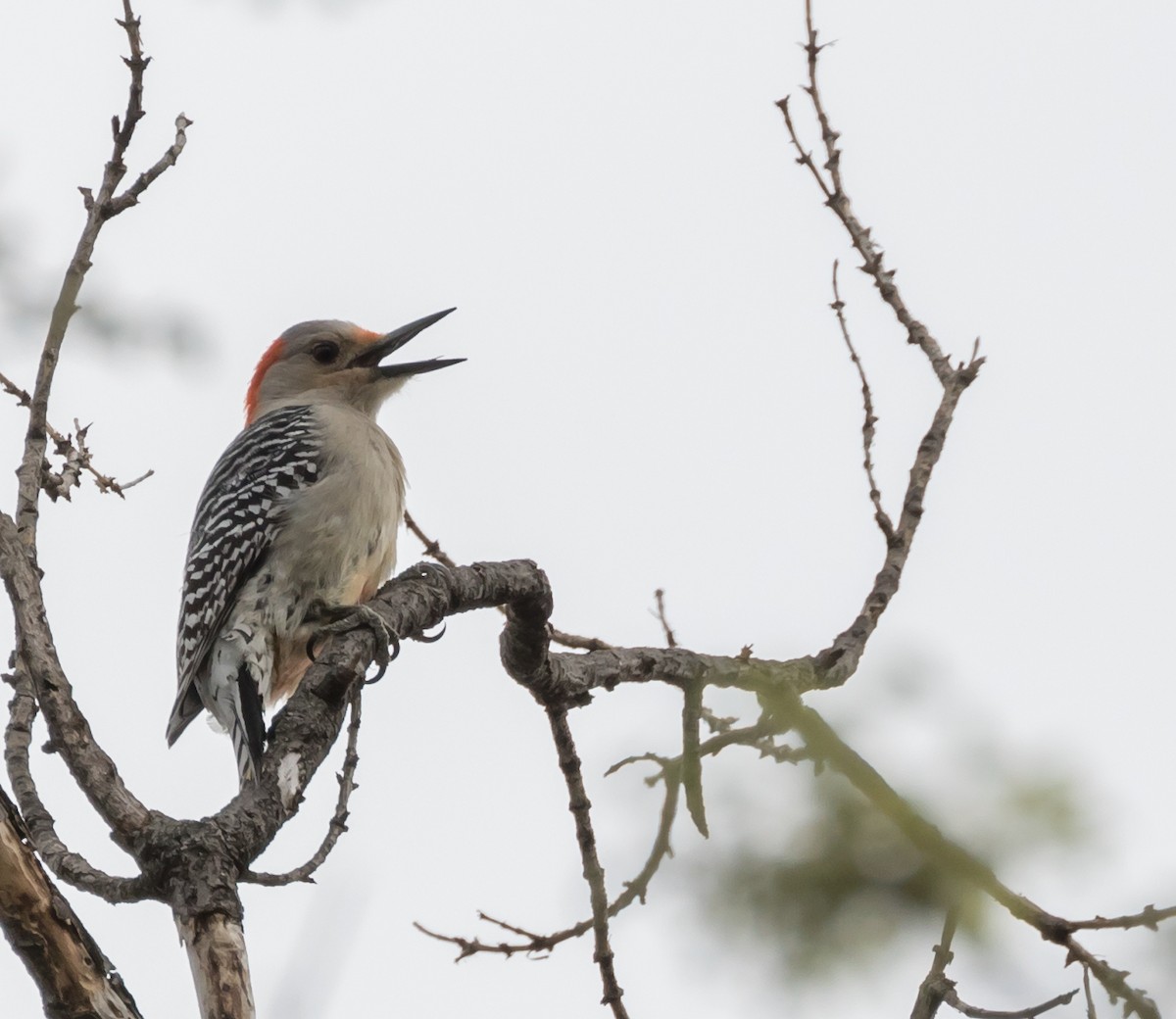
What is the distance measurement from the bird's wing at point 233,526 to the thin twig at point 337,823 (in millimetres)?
2128

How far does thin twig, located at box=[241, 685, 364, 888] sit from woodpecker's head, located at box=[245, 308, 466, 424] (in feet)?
12.6

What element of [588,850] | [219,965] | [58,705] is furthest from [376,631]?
[219,965]

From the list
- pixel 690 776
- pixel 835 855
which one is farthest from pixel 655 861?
pixel 835 855

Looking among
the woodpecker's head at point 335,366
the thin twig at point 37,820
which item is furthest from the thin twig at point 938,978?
the woodpecker's head at point 335,366

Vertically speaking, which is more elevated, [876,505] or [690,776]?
[876,505]

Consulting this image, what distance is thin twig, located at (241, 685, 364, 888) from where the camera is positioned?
3.17m

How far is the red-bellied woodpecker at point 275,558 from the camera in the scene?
607cm

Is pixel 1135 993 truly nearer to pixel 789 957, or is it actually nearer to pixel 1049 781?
pixel 1049 781

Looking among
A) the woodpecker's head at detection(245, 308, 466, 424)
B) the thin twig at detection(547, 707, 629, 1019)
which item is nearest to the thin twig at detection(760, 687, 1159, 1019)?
the thin twig at detection(547, 707, 629, 1019)

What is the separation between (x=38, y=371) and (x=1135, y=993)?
293 cm

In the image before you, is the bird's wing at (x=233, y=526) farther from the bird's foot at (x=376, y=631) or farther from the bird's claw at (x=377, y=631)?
the bird's claw at (x=377, y=631)

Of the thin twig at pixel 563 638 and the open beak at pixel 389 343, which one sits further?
the open beak at pixel 389 343

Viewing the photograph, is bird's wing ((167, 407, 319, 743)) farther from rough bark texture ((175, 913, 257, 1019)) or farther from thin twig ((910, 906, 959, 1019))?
thin twig ((910, 906, 959, 1019))

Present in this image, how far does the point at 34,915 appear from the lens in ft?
9.39
